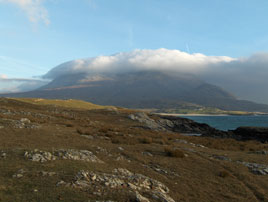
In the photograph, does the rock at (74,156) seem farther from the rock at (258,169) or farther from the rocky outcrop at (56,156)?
the rock at (258,169)

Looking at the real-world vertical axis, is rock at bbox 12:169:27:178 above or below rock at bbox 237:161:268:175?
above

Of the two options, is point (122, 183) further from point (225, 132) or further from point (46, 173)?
point (225, 132)

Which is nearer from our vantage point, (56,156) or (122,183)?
(122,183)

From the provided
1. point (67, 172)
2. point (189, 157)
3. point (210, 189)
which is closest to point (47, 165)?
point (67, 172)

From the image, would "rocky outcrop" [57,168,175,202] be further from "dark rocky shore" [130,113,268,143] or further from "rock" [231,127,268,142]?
"rock" [231,127,268,142]

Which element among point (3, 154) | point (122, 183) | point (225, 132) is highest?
point (3, 154)

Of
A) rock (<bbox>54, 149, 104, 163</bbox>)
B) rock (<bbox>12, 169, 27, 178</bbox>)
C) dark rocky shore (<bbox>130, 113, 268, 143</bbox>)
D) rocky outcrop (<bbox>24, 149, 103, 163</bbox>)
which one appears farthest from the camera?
dark rocky shore (<bbox>130, 113, 268, 143</bbox>)

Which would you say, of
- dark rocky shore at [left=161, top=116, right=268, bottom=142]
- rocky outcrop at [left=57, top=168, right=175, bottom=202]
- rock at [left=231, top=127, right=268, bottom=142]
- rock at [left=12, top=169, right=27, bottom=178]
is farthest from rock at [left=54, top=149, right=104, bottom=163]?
rock at [left=231, top=127, right=268, bottom=142]

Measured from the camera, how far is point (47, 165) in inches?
460

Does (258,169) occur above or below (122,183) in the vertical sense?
below

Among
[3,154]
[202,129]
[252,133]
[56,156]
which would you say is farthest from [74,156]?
[202,129]

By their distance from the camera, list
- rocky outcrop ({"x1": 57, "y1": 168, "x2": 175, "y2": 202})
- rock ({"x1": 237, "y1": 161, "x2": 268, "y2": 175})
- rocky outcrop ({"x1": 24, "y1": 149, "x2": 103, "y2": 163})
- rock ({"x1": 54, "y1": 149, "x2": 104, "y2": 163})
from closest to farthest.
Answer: rocky outcrop ({"x1": 57, "y1": 168, "x2": 175, "y2": 202}) → rocky outcrop ({"x1": 24, "y1": 149, "x2": 103, "y2": 163}) → rock ({"x1": 54, "y1": 149, "x2": 104, "y2": 163}) → rock ({"x1": 237, "y1": 161, "x2": 268, "y2": 175})

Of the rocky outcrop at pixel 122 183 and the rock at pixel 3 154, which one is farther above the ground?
the rock at pixel 3 154

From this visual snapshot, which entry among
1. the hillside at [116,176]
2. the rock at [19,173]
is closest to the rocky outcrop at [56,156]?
the hillside at [116,176]
